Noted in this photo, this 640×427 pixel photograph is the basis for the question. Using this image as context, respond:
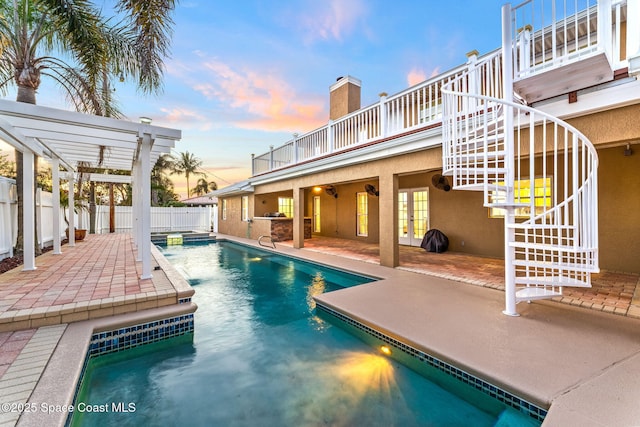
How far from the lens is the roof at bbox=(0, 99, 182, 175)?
4234mm

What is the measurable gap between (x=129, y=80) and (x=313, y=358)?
844cm

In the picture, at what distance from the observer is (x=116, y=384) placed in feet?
9.74

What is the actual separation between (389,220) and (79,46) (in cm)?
777

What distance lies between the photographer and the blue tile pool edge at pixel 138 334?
3.50 metres

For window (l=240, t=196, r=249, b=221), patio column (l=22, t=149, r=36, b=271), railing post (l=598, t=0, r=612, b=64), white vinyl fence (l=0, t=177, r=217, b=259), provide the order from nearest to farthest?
railing post (l=598, t=0, r=612, b=64) < patio column (l=22, t=149, r=36, b=271) < white vinyl fence (l=0, t=177, r=217, b=259) < window (l=240, t=196, r=249, b=221)

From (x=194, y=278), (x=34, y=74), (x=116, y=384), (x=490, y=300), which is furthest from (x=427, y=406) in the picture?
(x=34, y=74)

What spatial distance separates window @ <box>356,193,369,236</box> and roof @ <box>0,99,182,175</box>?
8134 mm

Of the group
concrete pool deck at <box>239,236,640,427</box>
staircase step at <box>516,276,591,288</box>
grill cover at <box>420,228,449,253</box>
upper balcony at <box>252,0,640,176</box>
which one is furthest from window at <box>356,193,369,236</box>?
staircase step at <box>516,276,591,288</box>

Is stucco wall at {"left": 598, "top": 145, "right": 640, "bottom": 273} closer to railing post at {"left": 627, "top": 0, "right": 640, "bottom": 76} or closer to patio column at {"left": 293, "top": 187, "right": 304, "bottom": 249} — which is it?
railing post at {"left": 627, "top": 0, "right": 640, "bottom": 76}

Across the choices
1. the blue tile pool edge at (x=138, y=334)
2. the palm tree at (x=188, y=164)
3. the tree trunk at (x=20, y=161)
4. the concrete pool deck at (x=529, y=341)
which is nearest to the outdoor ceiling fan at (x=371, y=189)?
the concrete pool deck at (x=529, y=341)

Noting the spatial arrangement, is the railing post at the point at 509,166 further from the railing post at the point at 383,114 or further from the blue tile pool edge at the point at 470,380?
the railing post at the point at 383,114

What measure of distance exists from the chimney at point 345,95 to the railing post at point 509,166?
36.4 feet

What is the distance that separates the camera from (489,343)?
10.1 ft

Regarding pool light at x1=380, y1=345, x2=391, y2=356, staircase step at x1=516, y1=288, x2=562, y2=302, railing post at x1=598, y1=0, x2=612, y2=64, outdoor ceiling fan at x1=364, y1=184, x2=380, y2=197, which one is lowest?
pool light at x1=380, y1=345, x2=391, y2=356
